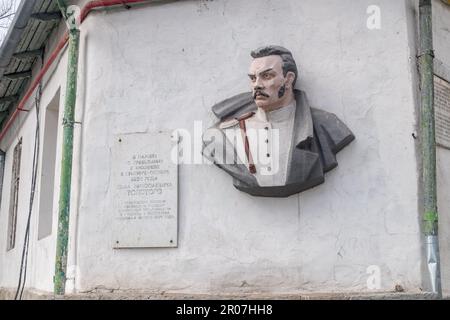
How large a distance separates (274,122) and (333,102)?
0.47m

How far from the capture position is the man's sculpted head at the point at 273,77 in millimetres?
4426

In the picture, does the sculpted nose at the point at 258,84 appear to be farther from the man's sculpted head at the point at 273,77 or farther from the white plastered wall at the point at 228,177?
the white plastered wall at the point at 228,177

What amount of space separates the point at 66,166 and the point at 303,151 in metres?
2.01

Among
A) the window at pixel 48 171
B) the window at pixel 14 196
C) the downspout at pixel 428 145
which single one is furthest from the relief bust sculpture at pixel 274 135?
the window at pixel 14 196

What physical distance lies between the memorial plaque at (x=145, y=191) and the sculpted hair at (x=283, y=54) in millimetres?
979

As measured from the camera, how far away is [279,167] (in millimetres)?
4320

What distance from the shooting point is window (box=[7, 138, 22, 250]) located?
26.0 ft

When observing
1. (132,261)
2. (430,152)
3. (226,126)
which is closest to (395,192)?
(430,152)

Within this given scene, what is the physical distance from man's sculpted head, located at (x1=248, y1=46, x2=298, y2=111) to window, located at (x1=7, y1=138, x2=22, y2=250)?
460cm

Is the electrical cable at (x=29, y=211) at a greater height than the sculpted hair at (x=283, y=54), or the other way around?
the sculpted hair at (x=283, y=54)

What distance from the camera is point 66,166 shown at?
4.99 metres

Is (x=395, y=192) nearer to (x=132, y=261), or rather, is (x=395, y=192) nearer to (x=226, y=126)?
(x=226, y=126)

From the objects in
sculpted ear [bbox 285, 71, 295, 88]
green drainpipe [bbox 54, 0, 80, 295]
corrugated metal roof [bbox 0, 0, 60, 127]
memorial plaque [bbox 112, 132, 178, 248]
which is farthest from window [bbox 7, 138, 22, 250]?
sculpted ear [bbox 285, 71, 295, 88]

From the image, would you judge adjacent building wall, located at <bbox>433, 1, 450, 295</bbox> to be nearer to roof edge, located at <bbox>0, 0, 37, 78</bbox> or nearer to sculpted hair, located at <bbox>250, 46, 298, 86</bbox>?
sculpted hair, located at <bbox>250, 46, 298, 86</bbox>
